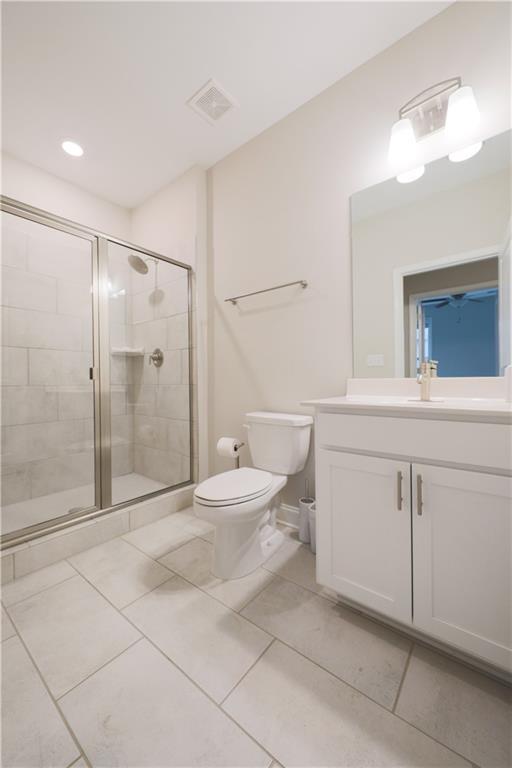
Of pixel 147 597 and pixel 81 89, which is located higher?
pixel 81 89

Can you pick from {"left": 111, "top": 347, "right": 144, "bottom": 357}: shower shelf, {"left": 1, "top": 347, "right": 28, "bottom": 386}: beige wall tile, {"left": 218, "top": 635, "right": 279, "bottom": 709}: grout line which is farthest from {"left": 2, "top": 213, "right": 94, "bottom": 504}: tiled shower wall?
{"left": 218, "top": 635, "right": 279, "bottom": 709}: grout line

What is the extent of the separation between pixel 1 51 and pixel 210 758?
2.94 metres

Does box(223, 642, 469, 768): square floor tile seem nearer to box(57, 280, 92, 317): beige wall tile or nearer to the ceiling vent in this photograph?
box(57, 280, 92, 317): beige wall tile

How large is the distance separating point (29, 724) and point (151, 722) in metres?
0.34

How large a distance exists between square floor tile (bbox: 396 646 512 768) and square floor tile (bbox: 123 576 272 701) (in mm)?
479

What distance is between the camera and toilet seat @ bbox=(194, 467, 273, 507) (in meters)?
1.35

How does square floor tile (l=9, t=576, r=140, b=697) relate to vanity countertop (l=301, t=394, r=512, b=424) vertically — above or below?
below

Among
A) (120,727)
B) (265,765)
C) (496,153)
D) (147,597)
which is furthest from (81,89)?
(265,765)

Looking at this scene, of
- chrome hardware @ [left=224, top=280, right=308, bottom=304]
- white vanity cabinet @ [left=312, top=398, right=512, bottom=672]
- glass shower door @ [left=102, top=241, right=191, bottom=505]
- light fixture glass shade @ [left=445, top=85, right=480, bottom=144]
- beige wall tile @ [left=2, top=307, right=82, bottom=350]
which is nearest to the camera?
white vanity cabinet @ [left=312, top=398, right=512, bottom=672]

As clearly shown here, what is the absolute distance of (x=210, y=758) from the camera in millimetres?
772

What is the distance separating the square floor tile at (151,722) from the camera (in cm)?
77

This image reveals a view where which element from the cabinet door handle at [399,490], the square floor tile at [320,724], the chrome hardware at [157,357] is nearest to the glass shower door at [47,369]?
the chrome hardware at [157,357]

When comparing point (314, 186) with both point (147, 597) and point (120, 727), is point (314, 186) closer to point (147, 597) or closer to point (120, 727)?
point (147, 597)

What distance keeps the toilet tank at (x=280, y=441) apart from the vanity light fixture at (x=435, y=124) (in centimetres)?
135
